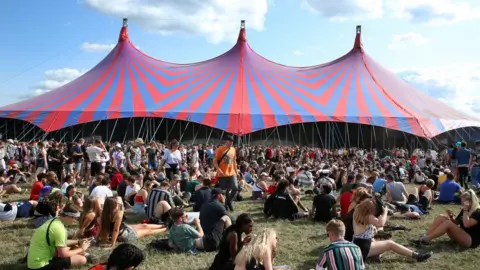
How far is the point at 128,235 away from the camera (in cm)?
492

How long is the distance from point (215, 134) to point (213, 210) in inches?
436

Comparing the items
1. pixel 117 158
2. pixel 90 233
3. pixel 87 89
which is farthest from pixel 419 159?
pixel 87 89

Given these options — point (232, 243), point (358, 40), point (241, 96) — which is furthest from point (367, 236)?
point (358, 40)

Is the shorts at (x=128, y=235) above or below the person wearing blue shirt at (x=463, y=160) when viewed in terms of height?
below

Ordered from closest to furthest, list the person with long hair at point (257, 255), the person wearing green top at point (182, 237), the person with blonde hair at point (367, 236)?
the person with long hair at point (257, 255) → the person with blonde hair at point (367, 236) → the person wearing green top at point (182, 237)

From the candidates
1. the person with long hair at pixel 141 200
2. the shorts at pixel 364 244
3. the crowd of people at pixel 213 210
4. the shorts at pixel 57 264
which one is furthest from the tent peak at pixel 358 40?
the shorts at pixel 57 264

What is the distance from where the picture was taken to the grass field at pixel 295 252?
4125mm

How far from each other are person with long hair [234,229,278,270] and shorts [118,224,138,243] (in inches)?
81.3

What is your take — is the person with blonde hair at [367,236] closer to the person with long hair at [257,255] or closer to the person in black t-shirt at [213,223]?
the person with long hair at [257,255]

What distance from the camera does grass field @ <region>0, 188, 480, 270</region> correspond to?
→ 4.12 metres

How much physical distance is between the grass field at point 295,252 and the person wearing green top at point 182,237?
0.41 feet

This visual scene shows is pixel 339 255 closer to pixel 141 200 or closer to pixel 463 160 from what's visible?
pixel 141 200

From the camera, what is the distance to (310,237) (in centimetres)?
523

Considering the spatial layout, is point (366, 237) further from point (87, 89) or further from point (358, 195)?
point (87, 89)
